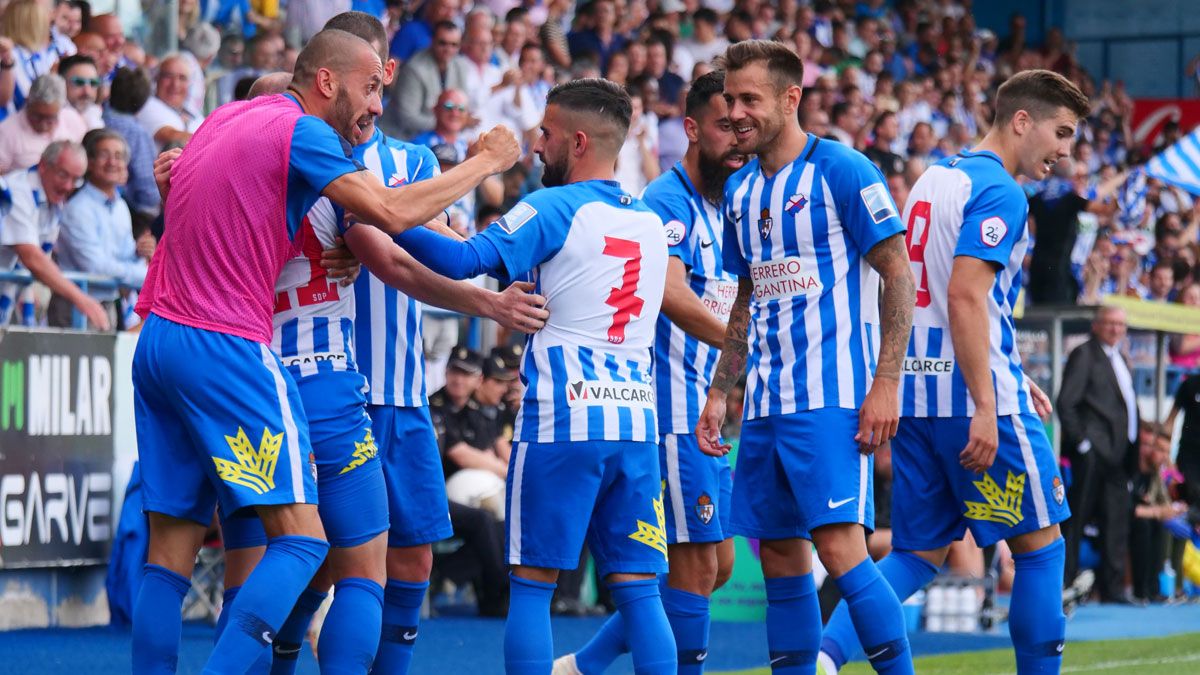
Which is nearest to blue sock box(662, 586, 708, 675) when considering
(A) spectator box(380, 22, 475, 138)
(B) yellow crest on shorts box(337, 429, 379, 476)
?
(B) yellow crest on shorts box(337, 429, 379, 476)

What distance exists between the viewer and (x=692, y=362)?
662cm

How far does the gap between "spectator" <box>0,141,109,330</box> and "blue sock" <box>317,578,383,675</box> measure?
4687 mm

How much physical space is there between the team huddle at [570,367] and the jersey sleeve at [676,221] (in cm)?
9

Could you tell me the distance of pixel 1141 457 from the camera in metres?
14.7

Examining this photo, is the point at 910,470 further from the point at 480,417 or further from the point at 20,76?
the point at 20,76

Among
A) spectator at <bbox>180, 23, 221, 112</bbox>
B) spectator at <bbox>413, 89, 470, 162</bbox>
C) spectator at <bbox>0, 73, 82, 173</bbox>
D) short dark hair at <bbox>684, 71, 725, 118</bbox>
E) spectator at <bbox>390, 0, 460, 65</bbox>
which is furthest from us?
spectator at <bbox>390, 0, 460, 65</bbox>

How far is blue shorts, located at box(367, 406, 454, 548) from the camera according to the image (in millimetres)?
5809

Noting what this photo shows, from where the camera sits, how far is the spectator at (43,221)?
955cm

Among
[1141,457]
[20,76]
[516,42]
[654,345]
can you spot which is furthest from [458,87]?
[654,345]

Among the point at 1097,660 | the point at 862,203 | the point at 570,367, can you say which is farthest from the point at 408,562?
the point at 1097,660

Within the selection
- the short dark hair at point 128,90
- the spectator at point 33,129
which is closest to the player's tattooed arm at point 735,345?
the spectator at point 33,129

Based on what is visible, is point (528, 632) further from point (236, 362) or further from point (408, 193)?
point (408, 193)

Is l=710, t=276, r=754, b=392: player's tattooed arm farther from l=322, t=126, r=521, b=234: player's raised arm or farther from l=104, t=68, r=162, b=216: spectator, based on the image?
l=104, t=68, r=162, b=216: spectator

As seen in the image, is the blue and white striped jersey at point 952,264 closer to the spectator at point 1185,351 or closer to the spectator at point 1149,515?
the spectator at point 1149,515
